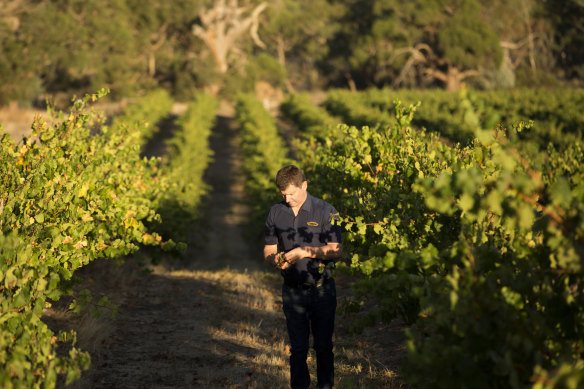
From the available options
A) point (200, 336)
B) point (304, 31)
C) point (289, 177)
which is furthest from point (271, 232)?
point (304, 31)

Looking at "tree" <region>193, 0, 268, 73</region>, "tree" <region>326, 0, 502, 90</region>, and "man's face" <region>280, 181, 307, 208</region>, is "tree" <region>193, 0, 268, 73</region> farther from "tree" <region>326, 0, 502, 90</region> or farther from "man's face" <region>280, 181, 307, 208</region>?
"man's face" <region>280, 181, 307, 208</region>

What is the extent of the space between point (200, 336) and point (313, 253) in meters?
3.45

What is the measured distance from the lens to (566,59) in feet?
202

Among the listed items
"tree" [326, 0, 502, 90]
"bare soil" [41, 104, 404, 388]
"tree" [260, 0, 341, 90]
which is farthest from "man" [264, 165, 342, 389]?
"tree" [260, 0, 341, 90]

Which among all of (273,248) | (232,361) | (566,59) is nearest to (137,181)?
(232,361)

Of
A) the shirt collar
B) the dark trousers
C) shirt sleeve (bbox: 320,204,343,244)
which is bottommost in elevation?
the dark trousers

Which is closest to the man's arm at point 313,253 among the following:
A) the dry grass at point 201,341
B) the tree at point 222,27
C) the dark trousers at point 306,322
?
the dark trousers at point 306,322

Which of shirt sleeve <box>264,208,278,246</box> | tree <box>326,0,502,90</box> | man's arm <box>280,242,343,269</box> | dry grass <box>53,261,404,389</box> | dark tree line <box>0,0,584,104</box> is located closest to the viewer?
man's arm <box>280,242,343,269</box>

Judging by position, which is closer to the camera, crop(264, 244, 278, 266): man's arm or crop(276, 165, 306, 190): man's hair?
crop(276, 165, 306, 190): man's hair

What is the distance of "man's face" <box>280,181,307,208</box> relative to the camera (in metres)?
4.62

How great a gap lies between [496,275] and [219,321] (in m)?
5.41

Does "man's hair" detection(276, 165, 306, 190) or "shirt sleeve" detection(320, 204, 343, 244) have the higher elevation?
"man's hair" detection(276, 165, 306, 190)

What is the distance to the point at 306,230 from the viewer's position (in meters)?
4.74

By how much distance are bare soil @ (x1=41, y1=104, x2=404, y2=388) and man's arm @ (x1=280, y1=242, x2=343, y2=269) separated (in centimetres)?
71
